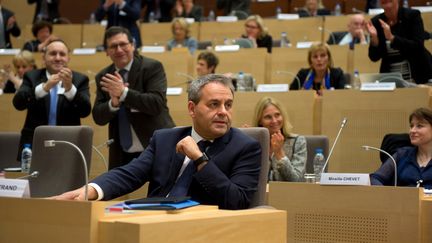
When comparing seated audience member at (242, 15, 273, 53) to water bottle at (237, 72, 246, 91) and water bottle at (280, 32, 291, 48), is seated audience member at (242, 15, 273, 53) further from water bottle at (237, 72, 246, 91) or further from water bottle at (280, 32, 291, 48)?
water bottle at (237, 72, 246, 91)

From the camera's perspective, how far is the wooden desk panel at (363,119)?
625 cm

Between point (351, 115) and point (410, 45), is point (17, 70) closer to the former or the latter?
point (351, 115)

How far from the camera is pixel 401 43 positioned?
6449 mm

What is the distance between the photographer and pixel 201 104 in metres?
3.49

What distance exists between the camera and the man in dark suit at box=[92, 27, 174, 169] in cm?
519

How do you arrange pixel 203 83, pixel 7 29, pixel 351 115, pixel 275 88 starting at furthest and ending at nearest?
1. pixel 7 29
2. pixel 275 88
3. pixel 351 115
4. pixel 203 83

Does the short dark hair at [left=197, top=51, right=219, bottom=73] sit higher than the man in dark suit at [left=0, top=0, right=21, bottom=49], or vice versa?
the man in dark suit at [left=0, top=0, right=21, bottom=49]

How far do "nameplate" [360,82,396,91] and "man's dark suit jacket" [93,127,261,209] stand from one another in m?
3.02

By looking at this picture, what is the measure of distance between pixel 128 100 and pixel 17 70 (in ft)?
12.0

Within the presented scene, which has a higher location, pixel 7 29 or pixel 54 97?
pixel 7 29

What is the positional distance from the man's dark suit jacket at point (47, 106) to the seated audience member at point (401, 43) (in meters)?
2.41

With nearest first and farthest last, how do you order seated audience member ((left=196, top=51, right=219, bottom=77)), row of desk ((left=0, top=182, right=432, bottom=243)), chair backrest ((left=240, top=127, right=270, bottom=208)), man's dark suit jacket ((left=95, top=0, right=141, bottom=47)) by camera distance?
row of desk ((left=0, top=182, right=432, bottom=243)) → chair backrest ((left=240, top=127, right=270, bottom=208)) → seated audience member ((left=196, top=51, right=219, bottom=77)) → man's dark suit jacket ((left=95, top=0, right=141, bottom=47))

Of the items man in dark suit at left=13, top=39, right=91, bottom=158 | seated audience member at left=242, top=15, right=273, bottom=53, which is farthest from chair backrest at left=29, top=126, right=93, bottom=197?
seated audience member at left=242, top=15, right=273, bottom=53

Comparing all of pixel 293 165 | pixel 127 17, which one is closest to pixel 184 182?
pixel 293 165
